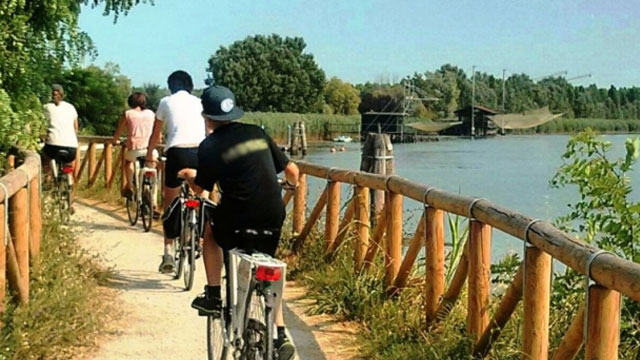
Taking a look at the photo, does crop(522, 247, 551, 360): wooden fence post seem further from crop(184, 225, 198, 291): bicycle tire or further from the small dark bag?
the small dark bag

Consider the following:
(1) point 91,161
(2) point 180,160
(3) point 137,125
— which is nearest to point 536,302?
(2) point 180,160

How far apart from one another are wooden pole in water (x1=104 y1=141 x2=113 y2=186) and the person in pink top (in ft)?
12.4

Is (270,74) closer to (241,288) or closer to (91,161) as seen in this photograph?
(91,161)

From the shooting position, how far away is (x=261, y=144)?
4.90 metres

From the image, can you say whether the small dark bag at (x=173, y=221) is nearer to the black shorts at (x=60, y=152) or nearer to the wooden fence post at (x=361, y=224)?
the wooden fence post at (x=361, y=224)

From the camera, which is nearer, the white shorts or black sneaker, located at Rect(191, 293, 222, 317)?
black sneaker, located at Rect(191, 293, 222, 317)

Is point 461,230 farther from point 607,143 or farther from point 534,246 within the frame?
point 534,246

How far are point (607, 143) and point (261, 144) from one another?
2.44 meters

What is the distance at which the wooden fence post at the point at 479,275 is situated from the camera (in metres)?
5.19

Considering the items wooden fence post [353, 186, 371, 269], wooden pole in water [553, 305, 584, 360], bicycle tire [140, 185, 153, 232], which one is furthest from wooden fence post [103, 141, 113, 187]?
wooden pole in water [553, 305, 584, 360]

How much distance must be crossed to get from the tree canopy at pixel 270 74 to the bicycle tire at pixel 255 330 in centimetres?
9288

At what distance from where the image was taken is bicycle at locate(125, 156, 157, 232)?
1109cm

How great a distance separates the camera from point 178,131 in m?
8.11

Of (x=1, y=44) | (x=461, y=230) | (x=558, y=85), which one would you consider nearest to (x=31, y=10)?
(x=1, y=44)
